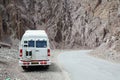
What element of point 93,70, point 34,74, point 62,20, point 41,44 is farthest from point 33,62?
point 62,20

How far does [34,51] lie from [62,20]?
64.0 meters

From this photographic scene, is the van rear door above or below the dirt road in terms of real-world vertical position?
above

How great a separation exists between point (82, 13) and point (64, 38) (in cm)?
932

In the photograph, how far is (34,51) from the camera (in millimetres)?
17953

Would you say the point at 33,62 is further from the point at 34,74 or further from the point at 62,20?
the point at 62,20

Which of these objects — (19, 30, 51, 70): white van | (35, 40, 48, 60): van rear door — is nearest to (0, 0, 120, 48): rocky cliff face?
(19, 30, 51, 70): white van

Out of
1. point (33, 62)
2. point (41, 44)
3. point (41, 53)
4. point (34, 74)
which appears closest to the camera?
point (34, 74)

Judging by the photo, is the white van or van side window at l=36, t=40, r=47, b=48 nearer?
the white van

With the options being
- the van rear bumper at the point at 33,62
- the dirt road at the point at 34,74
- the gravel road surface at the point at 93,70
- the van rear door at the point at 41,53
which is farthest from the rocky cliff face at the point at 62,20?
the van rear bumper at the point at 33,62

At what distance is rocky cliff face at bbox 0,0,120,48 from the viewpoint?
64062 mm

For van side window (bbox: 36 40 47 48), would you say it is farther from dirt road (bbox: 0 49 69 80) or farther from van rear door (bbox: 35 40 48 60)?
dirt road (bbox: 0 49 69 80)

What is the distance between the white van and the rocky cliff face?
124 ft

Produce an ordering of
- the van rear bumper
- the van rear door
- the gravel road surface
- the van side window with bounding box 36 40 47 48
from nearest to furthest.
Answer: the gravel road surface, the van rear bumper, the van rear door, the van side window with bounding box 36 40 47 48

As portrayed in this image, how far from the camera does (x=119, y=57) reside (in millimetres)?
28016
